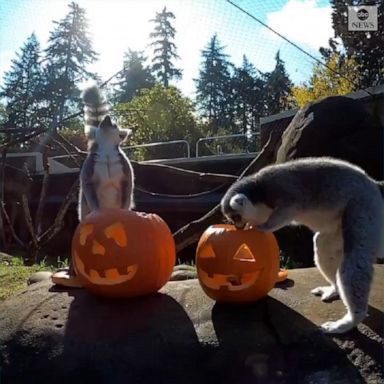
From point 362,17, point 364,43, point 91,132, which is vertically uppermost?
point 364,43

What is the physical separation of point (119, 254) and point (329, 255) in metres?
1.21

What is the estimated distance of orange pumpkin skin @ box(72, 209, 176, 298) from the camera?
282 centimetres

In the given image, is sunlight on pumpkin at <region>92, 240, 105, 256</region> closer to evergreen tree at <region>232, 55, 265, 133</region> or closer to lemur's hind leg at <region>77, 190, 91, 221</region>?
lemur's hind leg at <region>77, 190, 91, 221</region>

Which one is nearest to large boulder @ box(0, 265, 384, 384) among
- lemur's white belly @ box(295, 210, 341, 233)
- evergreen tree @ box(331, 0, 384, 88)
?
lemur's white belly @ box(295, 210, 341, 233)

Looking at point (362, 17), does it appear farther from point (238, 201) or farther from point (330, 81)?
point (330, 81)

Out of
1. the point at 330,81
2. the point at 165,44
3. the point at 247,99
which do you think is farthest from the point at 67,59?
the point at 247,99

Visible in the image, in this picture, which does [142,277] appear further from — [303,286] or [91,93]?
[91,93]

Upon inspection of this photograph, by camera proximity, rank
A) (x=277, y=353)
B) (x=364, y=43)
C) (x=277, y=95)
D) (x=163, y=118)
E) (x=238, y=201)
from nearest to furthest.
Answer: (x=277, y=353), (x=238, y=201), (x=364, y=43), (x=277, y=95), (x=163, y=118)

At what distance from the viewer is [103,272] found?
2830mm

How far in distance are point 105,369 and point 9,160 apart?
565 inches

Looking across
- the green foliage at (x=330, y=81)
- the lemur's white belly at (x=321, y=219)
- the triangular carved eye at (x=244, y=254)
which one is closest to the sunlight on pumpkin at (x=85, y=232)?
the triangular carved eye at (x=244, y=254)

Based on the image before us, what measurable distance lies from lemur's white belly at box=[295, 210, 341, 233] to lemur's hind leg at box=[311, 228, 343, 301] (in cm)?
4

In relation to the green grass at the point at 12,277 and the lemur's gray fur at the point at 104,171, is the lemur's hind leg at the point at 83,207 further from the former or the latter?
the green grass at the point at 12,277

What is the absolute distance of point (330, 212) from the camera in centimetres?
265
